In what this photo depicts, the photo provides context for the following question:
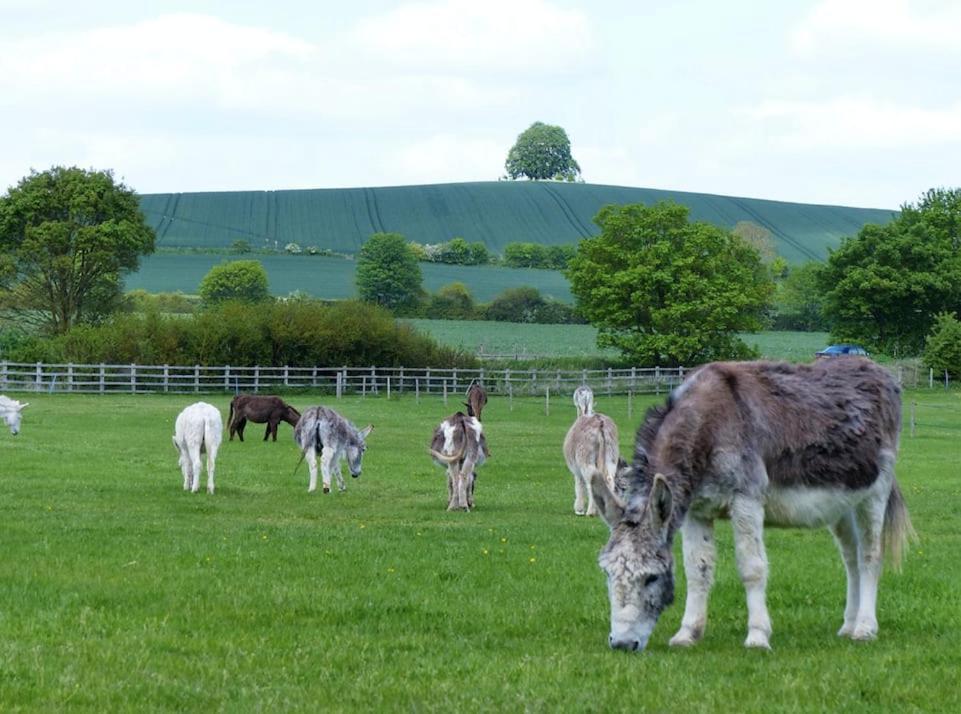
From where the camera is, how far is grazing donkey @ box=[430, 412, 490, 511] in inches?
747

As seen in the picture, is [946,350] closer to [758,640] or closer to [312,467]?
[312,467]

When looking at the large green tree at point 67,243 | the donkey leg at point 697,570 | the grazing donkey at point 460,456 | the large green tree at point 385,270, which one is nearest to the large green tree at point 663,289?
the large green tree at point 67,243

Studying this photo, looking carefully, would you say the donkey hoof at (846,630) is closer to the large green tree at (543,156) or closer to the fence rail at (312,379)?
the fence rail at (312,379)

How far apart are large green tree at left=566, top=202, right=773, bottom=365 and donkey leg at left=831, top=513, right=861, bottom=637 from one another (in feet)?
202

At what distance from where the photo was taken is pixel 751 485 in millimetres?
8688

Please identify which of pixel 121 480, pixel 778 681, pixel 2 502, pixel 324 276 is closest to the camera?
pixel 778 681

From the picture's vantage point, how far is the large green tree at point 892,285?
75.5 meters

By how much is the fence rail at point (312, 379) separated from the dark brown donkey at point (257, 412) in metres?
19.4

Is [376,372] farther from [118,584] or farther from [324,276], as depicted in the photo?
[118,584]

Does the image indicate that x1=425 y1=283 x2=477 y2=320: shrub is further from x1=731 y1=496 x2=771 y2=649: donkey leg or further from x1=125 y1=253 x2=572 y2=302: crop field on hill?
x1=731 y1=496 x2=771 y2=649: donkey leg

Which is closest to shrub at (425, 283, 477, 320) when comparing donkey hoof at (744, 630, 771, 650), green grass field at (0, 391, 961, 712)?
green grass field at (0, 391, 961, 712)

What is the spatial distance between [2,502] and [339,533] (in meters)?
5.82

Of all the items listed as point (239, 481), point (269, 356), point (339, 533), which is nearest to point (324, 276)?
point (269, 356)

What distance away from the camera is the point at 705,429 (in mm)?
8750
